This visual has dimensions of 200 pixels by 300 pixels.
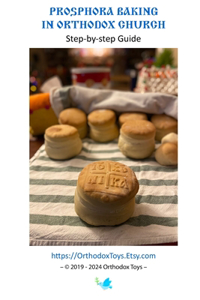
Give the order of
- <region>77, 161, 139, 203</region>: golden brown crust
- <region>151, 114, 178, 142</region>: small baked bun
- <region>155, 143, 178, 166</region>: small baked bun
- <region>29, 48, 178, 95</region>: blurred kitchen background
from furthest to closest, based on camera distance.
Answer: <region>29, 48, 178, 95</region>: blurred kitchen background, <region>151, 114, 178, 142</region>: small baked bun, <region>155, 143, 178, 166</region>: small baked bun, <region>77, 161, 139, 203</region>: golden brown crust

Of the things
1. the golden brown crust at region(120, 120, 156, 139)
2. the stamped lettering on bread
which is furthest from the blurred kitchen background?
the stamped lettering on bread

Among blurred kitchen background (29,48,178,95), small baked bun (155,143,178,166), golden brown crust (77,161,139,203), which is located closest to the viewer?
golden brown crust (77,161,139,203)

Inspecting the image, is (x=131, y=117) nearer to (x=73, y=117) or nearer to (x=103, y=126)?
(x=103, y=126)

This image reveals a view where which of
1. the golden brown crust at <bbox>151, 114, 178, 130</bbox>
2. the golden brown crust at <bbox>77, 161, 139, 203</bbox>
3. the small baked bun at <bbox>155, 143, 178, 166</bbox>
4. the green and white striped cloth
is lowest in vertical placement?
the green and white striped cloth

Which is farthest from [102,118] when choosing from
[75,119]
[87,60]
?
[87,60]
